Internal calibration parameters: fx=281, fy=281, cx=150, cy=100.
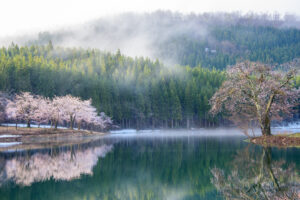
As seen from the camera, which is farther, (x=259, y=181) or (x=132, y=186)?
(x=132, y=186)

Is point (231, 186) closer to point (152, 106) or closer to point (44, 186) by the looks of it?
point (44, 186)

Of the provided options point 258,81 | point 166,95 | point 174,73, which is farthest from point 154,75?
point 258,81

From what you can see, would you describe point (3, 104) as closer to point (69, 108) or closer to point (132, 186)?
A: point (69, 108)

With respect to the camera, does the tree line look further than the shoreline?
Yes

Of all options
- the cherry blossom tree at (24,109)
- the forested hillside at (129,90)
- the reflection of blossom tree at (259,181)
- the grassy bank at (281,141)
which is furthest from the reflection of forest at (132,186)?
the forested hillside at (129,90)

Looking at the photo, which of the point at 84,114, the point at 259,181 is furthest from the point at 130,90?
the point at 259,181

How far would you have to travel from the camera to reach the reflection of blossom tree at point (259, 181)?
919 cm

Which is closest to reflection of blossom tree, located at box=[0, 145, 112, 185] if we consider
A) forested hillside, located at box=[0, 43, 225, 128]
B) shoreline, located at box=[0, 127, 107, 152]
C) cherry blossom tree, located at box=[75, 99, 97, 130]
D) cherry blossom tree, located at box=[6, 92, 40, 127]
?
shoreline, located at box=[0, 127, 107, 152]

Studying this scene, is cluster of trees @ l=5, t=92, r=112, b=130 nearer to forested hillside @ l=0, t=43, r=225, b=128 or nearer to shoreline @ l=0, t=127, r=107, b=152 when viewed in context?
shoreline @ l=0, t=127, r=107, b=152

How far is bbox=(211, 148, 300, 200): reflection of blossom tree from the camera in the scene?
30.1 feet

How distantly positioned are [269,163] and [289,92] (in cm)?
1584

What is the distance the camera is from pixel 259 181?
1099 cm

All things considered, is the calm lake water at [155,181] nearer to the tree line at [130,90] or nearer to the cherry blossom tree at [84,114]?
the cherry blossom tree at [84,114]

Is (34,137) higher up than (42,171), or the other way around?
(42,171)
